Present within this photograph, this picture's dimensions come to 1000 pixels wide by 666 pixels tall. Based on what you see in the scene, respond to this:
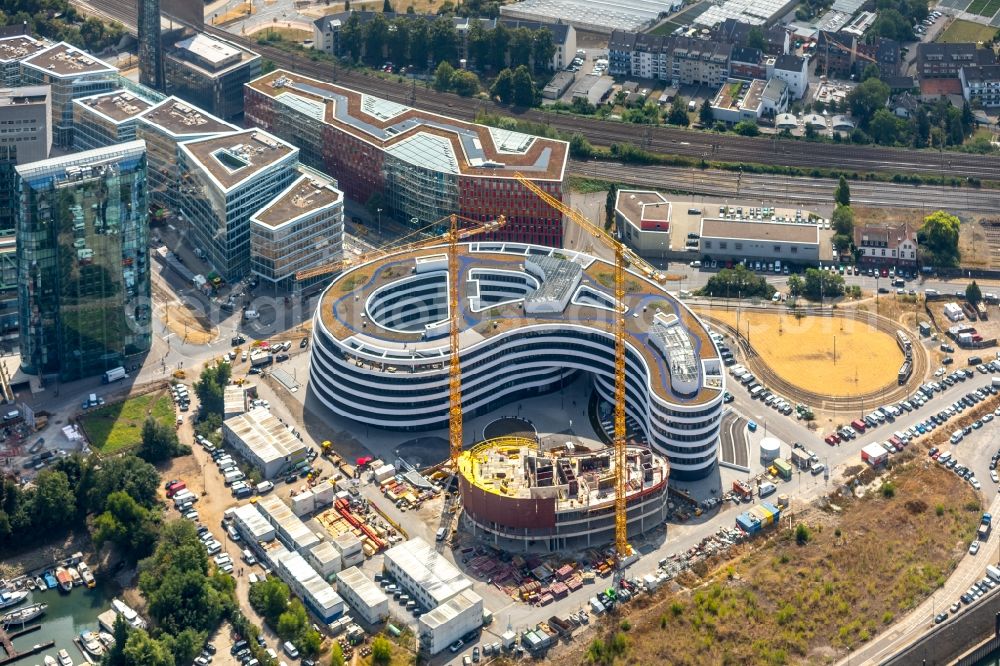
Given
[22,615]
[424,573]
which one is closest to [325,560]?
[424,573]

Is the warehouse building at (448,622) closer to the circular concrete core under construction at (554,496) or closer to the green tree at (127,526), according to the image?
the circular concrete core under construction at (554,496)

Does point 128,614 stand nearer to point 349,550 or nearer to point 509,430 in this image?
point 349,550

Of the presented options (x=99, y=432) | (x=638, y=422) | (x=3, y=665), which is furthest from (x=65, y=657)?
(x=638, y=422)

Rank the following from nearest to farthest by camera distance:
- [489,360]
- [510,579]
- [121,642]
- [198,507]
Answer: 1. [121,642]
2. [510,579]
3. [198,507]
4. [489,360]

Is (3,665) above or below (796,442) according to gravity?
below

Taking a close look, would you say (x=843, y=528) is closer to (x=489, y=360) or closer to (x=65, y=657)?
(x=489, y=360)

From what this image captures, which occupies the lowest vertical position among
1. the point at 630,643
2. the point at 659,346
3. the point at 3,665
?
the point at 3,665
